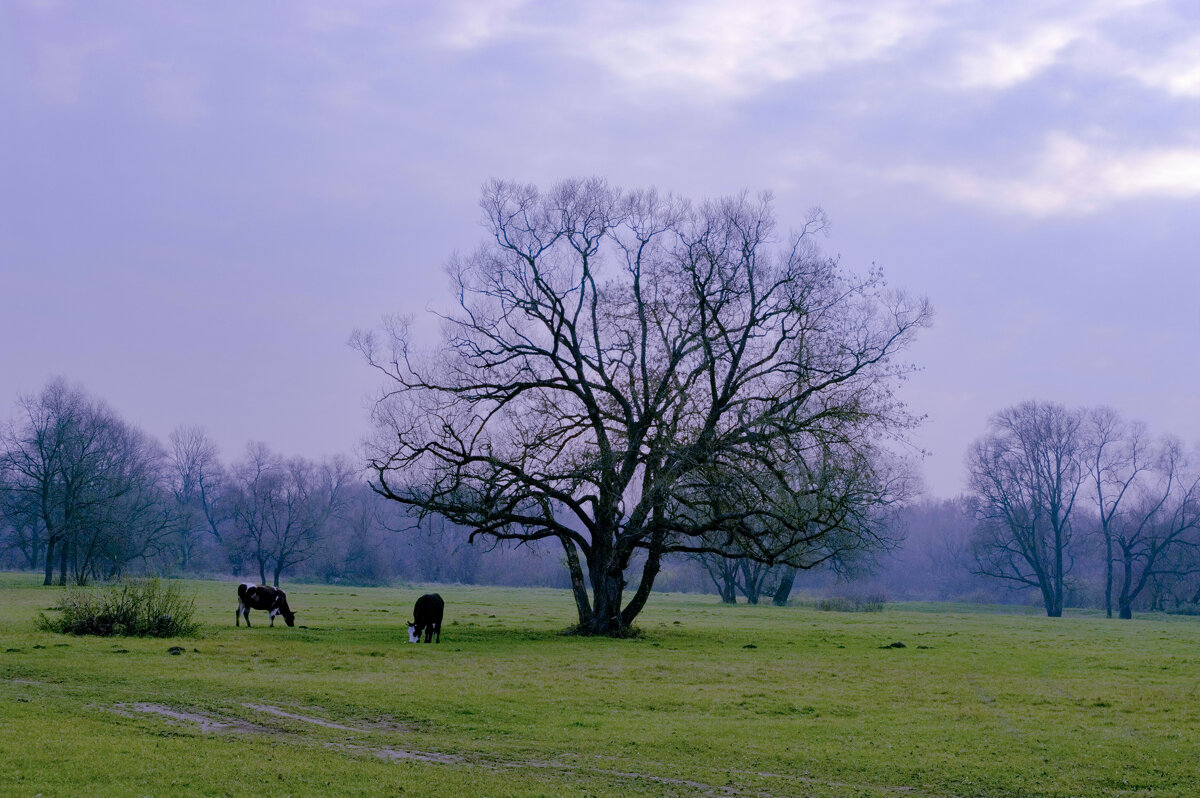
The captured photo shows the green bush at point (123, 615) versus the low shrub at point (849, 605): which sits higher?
the green bush at point (123, 615)

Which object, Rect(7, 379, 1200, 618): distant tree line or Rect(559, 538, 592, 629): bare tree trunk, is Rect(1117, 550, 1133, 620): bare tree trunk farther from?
Rect(559, 538, 592, 629): bare tree trunk

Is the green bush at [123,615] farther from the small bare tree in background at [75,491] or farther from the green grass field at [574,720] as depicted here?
the small bare tree in background at [75,491]

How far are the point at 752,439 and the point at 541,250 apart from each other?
1024 centimetres

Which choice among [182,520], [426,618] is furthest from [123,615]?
[182,520]

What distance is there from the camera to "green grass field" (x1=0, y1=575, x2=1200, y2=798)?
11203 mm

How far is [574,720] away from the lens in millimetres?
15414

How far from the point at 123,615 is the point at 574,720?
18.3m

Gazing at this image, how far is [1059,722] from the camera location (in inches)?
632

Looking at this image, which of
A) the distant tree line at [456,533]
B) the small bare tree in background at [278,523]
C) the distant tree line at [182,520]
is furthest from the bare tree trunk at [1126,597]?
the small bare tree in background at [278,523]

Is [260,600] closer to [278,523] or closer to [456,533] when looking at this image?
[456,533]

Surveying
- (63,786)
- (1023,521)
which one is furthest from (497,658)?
(1023,521)

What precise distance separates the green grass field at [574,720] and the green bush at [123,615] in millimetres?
1171

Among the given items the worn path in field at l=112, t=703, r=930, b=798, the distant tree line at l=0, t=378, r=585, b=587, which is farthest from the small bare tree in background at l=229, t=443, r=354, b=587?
the worn path in field at l=112, t=703, r=930, b=798

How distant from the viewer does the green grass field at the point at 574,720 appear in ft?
36.8
